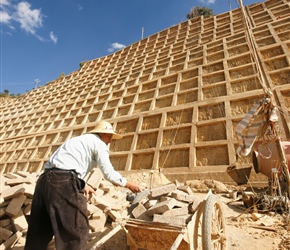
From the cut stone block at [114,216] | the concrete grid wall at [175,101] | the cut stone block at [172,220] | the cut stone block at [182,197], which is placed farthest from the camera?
the concrete grid wall at [175,101]

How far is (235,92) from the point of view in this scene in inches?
349

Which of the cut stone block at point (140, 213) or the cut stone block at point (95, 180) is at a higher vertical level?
the cut stone block at point (95, 180)

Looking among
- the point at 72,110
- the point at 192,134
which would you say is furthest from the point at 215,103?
the point at 72,110

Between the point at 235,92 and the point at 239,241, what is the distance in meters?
6.40

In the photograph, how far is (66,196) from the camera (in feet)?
8.48

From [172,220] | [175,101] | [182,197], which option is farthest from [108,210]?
[175,101]

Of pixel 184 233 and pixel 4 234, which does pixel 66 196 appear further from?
pixel 4 234

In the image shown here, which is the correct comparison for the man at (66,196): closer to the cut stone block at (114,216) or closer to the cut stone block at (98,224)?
the cut stone block at (98,224)

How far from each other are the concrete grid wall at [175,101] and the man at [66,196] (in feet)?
16.1

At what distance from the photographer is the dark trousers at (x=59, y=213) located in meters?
2.54

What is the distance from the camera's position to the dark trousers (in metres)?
Result: 2.54

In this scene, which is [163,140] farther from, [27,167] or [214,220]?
[27,167]

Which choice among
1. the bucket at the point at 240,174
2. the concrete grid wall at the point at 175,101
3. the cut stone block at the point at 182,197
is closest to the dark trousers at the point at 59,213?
Result: the cut stone block at the point at 182,197

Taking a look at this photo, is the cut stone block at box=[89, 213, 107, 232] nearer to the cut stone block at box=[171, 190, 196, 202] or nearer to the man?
the man
